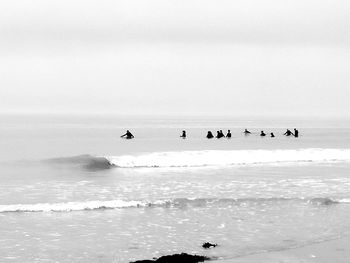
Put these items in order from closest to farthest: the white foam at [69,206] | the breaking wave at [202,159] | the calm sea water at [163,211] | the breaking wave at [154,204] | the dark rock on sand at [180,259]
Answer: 1. the dark rock on sand at [180,259]
2. the calm sea water at [163,211]
3. the white foam at [69,206]
4. the breaking wave at [154,204]
5. the breaking wave at [202,159]

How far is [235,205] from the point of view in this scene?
2478 centimetres

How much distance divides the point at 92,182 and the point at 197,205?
12.1 meters

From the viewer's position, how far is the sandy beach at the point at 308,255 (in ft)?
47.8

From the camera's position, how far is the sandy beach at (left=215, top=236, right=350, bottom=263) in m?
14.6

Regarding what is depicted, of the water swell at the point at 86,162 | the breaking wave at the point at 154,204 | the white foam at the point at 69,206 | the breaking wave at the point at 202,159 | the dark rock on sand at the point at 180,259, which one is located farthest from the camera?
the breaking wave at the point at 202,159

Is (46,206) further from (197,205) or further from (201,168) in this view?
(201,168)

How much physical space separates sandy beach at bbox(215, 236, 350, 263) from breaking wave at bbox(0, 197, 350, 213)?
29.3 ft

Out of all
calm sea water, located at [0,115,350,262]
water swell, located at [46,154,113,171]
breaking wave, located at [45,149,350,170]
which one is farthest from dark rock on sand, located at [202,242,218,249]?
breaking wave, located at [45,149,350,170]

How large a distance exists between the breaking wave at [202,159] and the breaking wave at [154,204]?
2221 centimetres

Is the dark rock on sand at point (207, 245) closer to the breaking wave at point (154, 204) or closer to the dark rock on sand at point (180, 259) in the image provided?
the dark rock on sand at point (180, 259)

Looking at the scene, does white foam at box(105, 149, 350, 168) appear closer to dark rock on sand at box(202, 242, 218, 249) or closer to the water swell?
the water swell

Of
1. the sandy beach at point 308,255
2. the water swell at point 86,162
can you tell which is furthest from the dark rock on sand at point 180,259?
the water swell at point 86,162

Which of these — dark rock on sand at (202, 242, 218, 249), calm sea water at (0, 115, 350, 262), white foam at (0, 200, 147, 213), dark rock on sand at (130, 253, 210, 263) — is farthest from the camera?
white foam at (0, 200, 147, 213)

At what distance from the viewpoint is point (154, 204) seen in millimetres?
24703
